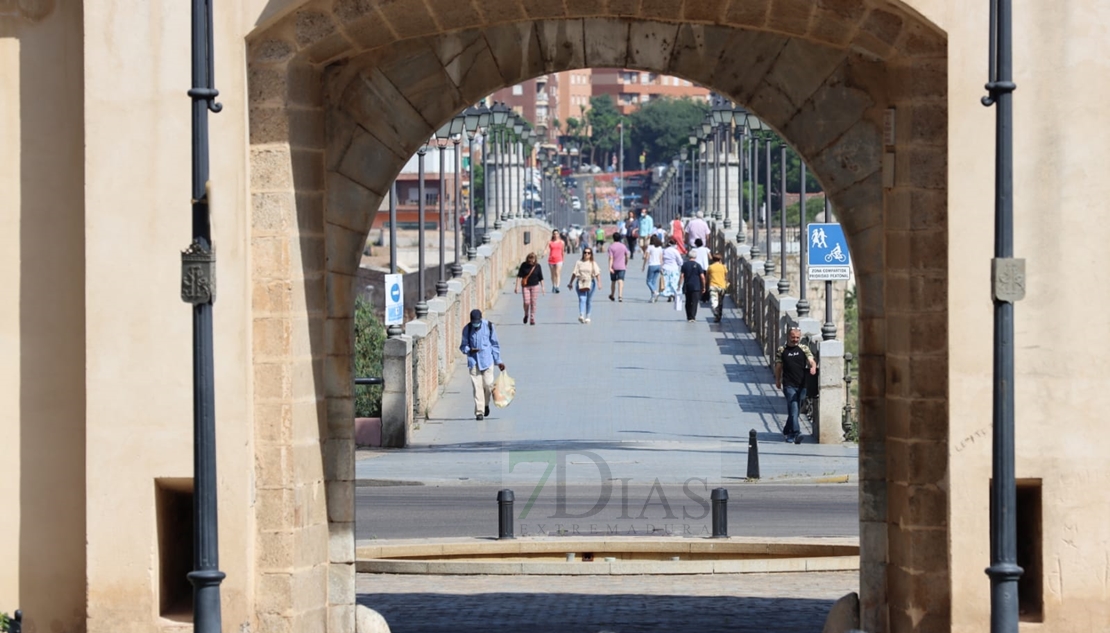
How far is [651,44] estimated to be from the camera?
12734 millimetres

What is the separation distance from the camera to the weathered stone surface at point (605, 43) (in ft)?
41.9

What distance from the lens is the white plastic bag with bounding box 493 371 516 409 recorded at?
26906 millimetres

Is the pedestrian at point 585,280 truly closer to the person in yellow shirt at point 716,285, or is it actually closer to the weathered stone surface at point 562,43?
the person in yellow shirt at point 716,285

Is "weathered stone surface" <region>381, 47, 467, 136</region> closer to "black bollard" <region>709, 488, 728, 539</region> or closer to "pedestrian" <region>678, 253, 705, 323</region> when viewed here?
"black bollard" <region>709, 488, 728, 539</region>

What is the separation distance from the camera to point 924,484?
1155cm

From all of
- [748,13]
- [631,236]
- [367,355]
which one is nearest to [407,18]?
[748,13]

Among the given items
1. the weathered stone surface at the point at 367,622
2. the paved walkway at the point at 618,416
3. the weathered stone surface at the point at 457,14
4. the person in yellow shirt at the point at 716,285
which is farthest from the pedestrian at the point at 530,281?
the weathered stone surface at the point at 457,14

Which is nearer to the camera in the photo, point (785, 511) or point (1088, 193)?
point (1088, 193)

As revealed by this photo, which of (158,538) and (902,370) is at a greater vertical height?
(902,370)

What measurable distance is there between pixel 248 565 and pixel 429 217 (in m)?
130

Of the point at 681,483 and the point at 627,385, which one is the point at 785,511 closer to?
the point at 681,483

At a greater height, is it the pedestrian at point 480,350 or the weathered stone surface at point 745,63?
the weathered stone surface at point 745,63

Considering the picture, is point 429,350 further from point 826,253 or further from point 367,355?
point 367,355

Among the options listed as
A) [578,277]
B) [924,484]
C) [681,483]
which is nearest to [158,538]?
[924,484]
